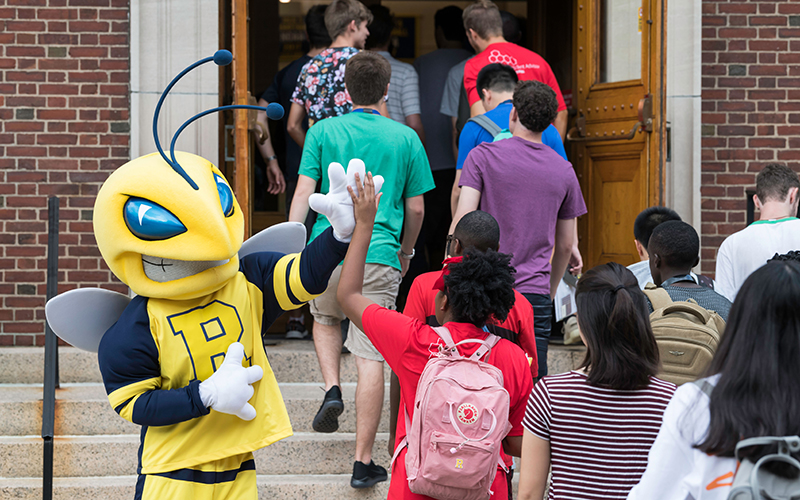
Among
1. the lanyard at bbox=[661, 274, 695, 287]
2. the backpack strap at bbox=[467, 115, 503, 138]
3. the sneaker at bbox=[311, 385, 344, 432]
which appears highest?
the backpack strap at bbox=[467, 115, 503, 138]

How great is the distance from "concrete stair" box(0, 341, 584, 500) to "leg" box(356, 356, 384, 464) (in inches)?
10.1

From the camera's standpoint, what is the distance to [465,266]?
225cm

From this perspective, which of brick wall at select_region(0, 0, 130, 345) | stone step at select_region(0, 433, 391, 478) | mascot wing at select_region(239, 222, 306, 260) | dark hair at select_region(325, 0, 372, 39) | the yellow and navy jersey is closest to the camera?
the yellow and navy jersey

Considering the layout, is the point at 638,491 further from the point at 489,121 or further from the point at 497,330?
the point at 489,121

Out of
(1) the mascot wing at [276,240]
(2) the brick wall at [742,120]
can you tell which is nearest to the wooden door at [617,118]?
(2) the brick wall at [742,120]

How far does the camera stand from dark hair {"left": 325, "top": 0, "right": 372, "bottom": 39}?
479cm

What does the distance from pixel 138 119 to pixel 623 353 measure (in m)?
4.01

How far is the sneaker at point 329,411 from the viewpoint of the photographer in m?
3.76

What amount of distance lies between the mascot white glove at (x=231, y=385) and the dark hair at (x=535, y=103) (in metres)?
1.99

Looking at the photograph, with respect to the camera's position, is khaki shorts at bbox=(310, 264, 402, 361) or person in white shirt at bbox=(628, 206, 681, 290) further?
khaki shorts at bbox=(310, 264, 402, 361)

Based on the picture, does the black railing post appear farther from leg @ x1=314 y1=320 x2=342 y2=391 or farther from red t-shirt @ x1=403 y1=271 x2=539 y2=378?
red t-shirt @ x1=403 y1=271 x2=539 y2=378

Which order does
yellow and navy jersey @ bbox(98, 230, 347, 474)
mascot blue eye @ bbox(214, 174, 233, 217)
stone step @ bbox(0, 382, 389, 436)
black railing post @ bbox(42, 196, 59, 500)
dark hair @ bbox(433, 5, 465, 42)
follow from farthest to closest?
dark hair @ bbox(433, 5, 465, 42), stone step @ bbox(0, 382, 389, 436), black railing post @ bbox(42, 196, 59, 500), mascot blue eye @ bbox(214, 174, 233, 217), yellow and navy jersey @ bbox(98, 230, 347, 474)

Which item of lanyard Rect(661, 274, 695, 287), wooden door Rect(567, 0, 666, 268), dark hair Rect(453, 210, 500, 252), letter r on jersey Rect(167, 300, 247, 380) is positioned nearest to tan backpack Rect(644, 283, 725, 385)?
lanyard Rect(661, 274, 695, 287)

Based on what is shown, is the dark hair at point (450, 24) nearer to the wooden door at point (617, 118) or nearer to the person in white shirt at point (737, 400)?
the wooden door at point (617, 118)
